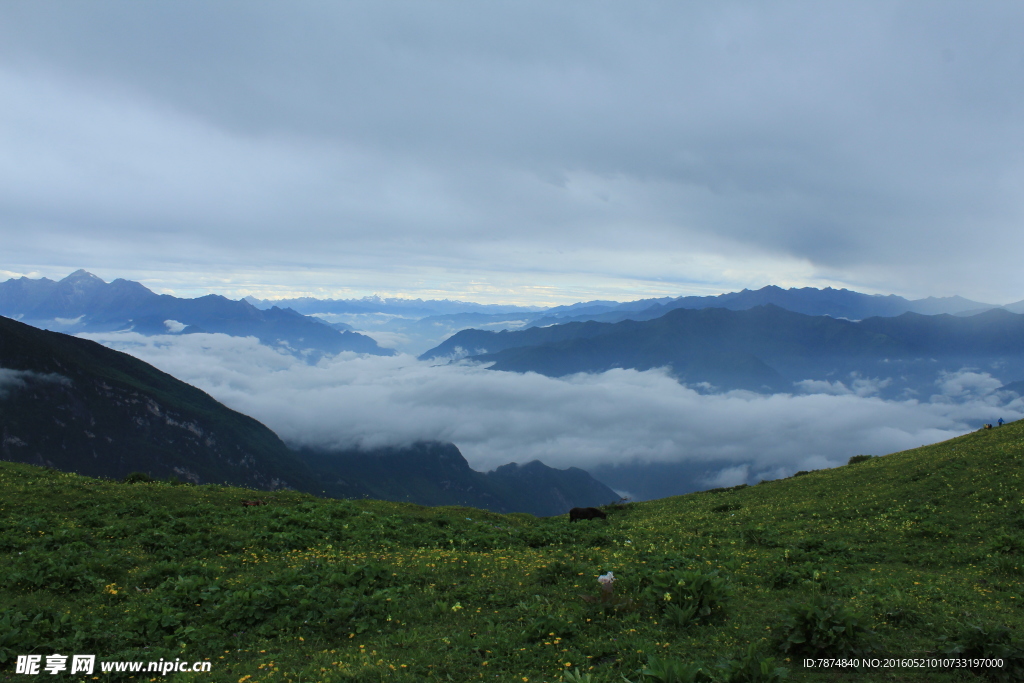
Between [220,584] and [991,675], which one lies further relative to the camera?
[220,584]

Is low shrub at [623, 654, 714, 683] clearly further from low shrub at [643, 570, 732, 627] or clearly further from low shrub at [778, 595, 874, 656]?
low shrub at [643, 570, 732, 627]

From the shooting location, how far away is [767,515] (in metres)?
27.4

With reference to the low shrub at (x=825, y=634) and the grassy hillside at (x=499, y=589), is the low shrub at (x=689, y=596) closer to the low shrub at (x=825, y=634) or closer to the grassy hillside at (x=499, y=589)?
the grassy hillside at (x=499, y=589)

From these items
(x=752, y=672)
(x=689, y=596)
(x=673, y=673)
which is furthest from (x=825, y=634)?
(x=673, y=673)

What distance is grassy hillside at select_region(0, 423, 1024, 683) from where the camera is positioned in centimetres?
1001

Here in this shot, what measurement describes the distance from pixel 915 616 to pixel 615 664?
24.8 feet

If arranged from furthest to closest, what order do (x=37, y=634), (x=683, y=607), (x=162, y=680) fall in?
(x=683, y=607)
(x=37, y=634)
(x=162, y=680)

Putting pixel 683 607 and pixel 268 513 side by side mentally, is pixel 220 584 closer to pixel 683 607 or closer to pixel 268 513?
pixel 268 513

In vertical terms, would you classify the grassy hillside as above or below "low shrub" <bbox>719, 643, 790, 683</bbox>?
below

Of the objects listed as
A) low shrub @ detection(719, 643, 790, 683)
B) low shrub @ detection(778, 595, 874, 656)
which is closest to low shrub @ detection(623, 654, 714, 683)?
low shrub @ detection(719, 643, 790, 683)

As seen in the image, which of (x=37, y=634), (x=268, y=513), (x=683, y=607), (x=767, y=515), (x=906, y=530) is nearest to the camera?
(x=37, y=634)

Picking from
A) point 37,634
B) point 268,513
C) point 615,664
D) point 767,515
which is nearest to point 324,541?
point 268,513

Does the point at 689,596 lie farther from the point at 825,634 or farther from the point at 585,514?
the point at 585,514

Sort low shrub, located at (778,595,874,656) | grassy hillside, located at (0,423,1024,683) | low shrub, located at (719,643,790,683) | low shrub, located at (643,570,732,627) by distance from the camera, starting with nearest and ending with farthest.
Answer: low shrub, located at (719,643,790,683)
low shrub, located at (778,595,874,656)
grassy hillside, located at (0,423,1024,683)
low shrub, located at (643,570,732,627)
